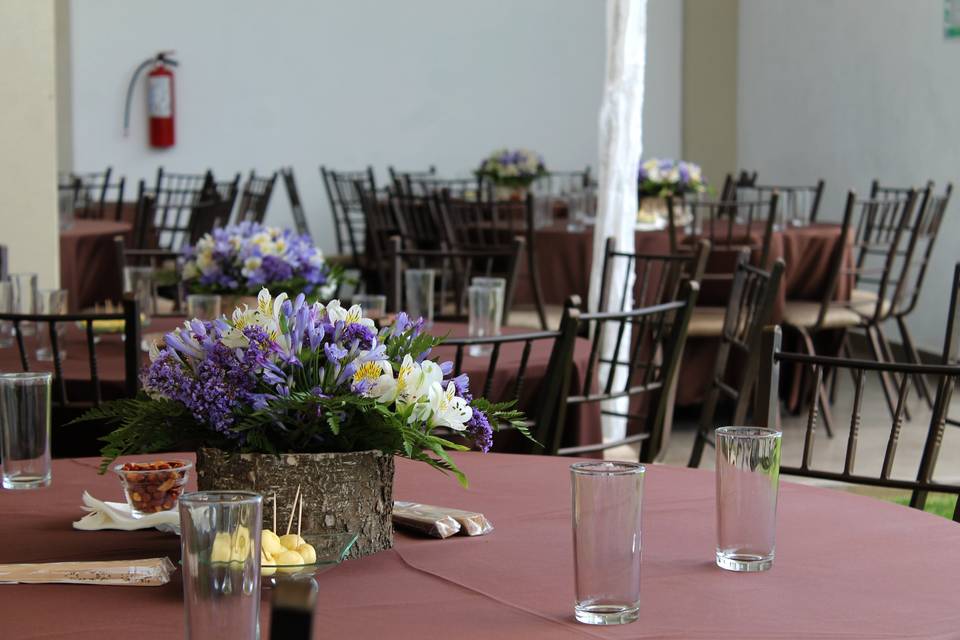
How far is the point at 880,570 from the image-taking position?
1.22 metres

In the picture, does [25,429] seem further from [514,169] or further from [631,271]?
[514,169]

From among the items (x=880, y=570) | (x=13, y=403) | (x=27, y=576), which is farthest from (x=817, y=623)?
(x=13, y=403)

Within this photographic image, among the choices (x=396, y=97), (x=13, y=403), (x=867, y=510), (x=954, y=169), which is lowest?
(x=867, y=510)

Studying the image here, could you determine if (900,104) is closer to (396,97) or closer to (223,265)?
(396,97)

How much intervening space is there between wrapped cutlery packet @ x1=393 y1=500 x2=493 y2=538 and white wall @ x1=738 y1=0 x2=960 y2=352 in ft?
18.5

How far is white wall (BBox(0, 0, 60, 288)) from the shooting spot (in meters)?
4.25

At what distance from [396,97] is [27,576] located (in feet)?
A: 27.3

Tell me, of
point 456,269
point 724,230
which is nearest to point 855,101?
point 724,230

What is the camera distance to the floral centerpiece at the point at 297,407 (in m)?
1.16

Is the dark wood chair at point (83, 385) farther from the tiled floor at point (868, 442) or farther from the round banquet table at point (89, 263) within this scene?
the round banquet table at point (89, 263)

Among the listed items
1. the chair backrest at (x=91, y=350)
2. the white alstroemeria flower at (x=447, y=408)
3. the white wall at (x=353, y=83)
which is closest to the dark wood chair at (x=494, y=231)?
the chair backrest at (x=91, y=350)

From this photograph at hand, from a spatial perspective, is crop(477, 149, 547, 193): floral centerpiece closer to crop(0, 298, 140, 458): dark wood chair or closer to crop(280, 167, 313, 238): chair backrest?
crop(280, 167, 313, 238): chair backrest

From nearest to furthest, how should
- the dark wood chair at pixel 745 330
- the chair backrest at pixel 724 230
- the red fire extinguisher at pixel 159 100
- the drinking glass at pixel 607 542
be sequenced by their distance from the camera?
the drinking glass at pixel 607 542 → the dark wood chair at pixel 745 330 → the chair backrest at pixel 724 230 → the red fire extinguisher at pixel 159 100

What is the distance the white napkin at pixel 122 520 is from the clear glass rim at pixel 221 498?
0.40 metres
